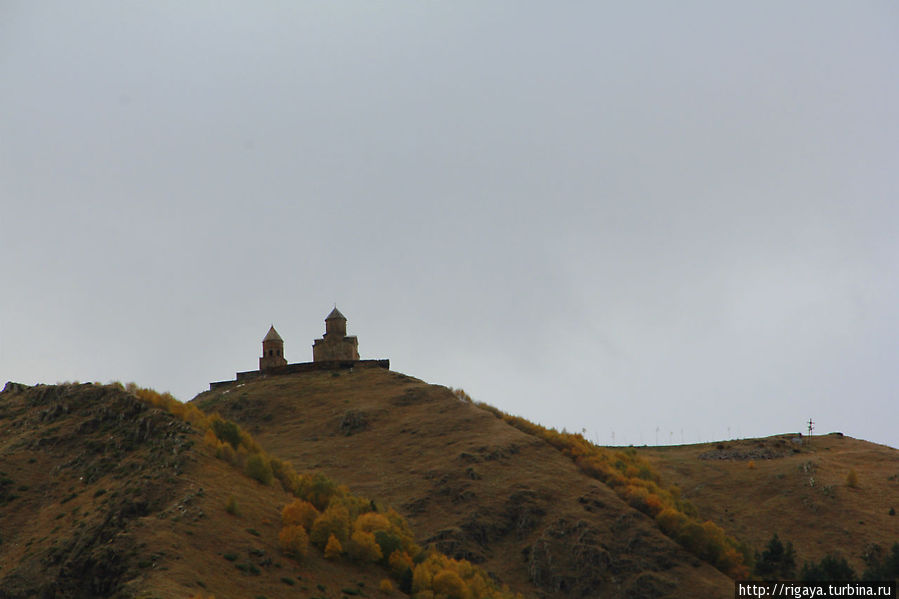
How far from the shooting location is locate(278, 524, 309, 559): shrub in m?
53.2

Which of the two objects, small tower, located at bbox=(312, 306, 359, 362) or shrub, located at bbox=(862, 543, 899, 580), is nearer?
shrub, located at bbox=(862, 543, 899, 580)

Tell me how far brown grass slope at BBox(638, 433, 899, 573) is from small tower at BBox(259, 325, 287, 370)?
36894mm

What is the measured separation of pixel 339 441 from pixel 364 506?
57.4 feet

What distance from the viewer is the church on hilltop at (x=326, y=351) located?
10000 centimetres

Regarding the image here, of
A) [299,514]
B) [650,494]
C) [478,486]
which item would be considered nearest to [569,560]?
[478,486]

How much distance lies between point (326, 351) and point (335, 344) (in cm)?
114

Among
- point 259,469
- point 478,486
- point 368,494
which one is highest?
point 478,486

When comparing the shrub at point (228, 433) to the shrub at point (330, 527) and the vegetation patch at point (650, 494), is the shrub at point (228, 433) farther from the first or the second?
the vegetation patch at point (650, 494)

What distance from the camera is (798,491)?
76.9 m

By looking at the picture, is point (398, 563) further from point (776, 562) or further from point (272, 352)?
point (272, 352)

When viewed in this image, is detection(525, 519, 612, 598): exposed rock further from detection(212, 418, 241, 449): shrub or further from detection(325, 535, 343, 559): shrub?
detection(212, 418, 241, 449): shrub

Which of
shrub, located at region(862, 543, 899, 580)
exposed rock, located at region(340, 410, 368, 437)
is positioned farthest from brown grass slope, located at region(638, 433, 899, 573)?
exposed rock, located at region(340, 410, 368, 437)

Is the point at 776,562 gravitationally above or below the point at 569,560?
above

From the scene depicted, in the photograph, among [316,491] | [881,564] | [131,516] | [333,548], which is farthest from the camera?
[881,564]
